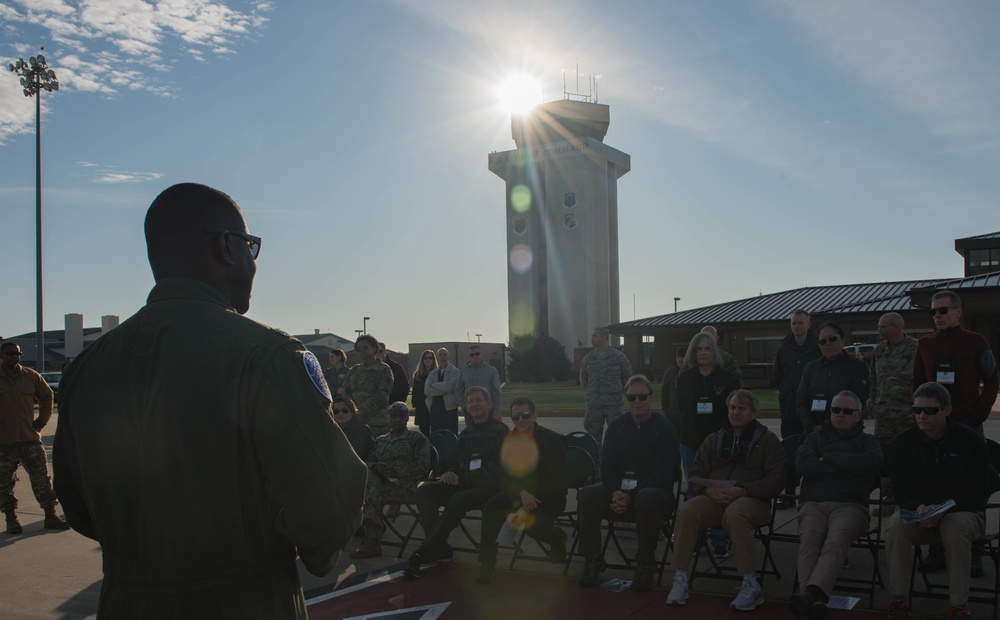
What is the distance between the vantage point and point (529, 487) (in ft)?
22.3

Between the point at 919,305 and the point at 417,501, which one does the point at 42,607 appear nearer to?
the point at 417,501

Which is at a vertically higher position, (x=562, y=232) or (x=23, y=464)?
(x=562, y=232)

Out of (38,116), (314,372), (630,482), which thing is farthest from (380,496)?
(38,116)

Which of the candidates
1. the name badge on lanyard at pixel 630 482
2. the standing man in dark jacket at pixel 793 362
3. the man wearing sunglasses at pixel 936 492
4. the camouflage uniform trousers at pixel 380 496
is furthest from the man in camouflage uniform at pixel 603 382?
the man wearing sunglasses at pixel 936 492

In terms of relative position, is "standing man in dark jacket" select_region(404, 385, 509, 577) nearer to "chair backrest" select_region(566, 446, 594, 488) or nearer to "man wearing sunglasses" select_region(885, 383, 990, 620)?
"chair backrest" select_region(566, 446, 594, 488)

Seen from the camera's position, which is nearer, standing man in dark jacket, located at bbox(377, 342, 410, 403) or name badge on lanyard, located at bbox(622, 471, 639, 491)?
name badge on lanyard, located at bbox(622, 471, 639, 491)

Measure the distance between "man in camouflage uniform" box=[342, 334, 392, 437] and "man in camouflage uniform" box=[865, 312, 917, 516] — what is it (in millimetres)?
5063

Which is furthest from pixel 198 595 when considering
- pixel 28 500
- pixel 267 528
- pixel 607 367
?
pixel 28 500

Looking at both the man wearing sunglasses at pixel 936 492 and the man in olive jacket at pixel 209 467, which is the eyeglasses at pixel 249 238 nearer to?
the man in olive jacket at pixel 209 467

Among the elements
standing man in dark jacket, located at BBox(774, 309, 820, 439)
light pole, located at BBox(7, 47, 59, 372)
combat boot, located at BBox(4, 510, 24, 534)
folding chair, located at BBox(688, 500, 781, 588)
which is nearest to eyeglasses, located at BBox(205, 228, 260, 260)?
→ folding chair, located at BBox(688, 500, 781, 588)

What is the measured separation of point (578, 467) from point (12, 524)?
580 centimetres

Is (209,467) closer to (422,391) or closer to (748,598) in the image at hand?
(748,598)

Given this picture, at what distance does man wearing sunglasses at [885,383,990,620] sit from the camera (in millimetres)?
4930

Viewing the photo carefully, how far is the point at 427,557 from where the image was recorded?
6504 mm
